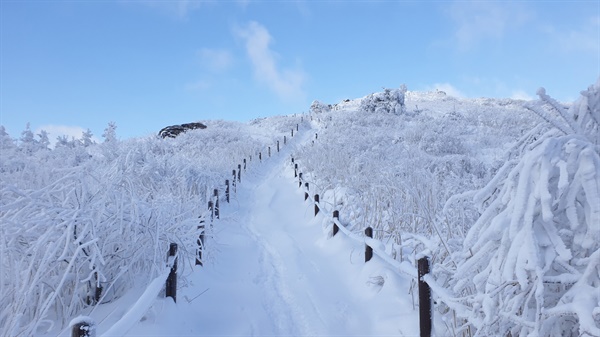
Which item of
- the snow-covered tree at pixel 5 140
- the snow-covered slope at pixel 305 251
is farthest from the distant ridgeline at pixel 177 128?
the snow-covered slope at pixel 305 251

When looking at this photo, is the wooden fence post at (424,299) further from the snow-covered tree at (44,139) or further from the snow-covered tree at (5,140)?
the snow-covered tree at (44,139)

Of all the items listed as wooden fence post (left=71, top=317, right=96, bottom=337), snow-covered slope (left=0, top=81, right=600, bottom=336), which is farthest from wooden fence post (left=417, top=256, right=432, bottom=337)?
wooden fence post (left=71, top=317, right=96, bottom=337)

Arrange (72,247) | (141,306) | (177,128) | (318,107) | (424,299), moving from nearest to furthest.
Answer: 1. (141,306)
2. (424,299)
3. (72,247)
4. (177,128)
5. (318,107)

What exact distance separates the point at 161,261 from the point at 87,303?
844 mm

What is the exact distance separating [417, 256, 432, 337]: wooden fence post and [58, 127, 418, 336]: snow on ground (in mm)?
406

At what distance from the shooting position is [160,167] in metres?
11.9

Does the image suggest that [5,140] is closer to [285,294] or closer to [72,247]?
[72,247]

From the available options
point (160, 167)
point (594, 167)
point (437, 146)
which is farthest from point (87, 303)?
point (437, 146)

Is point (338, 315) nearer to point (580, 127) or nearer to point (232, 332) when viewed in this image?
point (232, 332)

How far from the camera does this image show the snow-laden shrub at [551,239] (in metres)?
1.95

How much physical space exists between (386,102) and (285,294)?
33.5 metres

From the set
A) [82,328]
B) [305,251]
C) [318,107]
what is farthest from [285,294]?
[318,107]

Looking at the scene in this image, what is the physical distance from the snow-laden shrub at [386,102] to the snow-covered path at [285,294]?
1140 inches

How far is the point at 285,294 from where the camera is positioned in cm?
523
